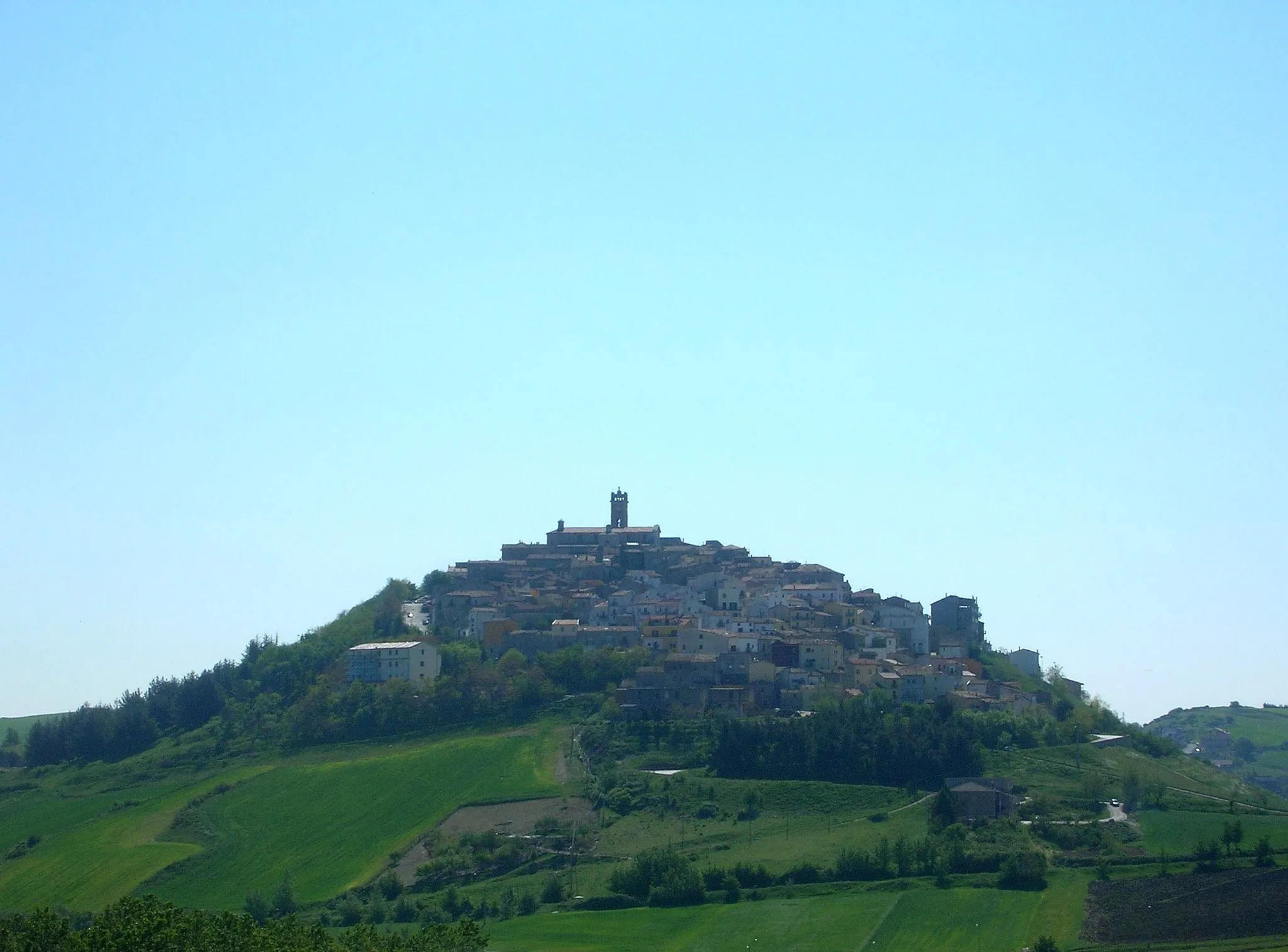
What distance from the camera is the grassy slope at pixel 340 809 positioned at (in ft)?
238

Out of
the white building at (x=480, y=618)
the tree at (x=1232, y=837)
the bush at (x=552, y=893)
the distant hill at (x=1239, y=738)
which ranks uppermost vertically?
the white building at (x=480, y=618)

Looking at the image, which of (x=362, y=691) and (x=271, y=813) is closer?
(x=271, y=813)

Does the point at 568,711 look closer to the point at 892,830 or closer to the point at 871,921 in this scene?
the point at 892,830

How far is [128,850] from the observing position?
77.1 metres

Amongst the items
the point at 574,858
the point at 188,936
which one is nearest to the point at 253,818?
the point at 574,858

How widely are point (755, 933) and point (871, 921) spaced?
3861mm

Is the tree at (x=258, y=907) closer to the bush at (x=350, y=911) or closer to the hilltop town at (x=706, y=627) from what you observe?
the bush at (x=350, y=911)

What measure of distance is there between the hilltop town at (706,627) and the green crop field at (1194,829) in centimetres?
1593

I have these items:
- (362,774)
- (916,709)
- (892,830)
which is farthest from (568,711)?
(892,830)

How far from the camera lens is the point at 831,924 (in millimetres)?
59781

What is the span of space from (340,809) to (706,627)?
26158 mm

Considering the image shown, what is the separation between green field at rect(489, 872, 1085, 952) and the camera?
189ft

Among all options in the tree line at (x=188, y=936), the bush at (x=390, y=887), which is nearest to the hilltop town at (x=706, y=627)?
the bush at (x=390, y=887)

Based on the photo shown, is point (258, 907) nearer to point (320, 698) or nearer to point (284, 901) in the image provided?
point (284, 901)
